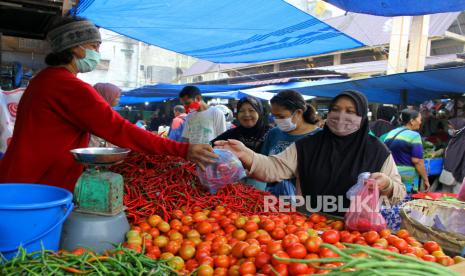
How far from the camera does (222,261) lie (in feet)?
5.23

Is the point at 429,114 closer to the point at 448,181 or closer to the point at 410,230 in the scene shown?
the point at 448,181

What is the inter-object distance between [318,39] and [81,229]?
14.9 feet

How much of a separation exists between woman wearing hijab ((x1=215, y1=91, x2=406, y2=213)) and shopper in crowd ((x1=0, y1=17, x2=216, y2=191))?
65cm

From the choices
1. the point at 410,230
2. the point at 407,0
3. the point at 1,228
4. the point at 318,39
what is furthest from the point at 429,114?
the point at 1,228

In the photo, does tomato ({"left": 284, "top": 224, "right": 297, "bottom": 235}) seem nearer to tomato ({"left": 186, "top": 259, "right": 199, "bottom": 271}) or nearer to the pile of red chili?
the pile of red chili

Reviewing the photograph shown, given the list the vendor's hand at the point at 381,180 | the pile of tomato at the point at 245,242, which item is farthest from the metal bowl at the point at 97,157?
the vendor's hand at the point at 381,180

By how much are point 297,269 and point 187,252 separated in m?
0.55

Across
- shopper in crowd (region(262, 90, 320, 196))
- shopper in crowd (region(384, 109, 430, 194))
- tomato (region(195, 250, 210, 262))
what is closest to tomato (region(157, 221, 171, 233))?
tomato (region(195, 250, 210, 262))

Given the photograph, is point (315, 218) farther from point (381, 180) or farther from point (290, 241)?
point (290, 241)

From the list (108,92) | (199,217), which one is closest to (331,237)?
(199,217)

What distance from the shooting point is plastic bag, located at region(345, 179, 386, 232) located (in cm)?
198

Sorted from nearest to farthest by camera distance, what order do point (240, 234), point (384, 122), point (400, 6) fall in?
point (240, 234) < point (400, 6) < point (384, 122)

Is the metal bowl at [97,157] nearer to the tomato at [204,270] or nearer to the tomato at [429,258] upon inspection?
the tomato at [204,270]

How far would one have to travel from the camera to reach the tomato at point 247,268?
58.4 inches
